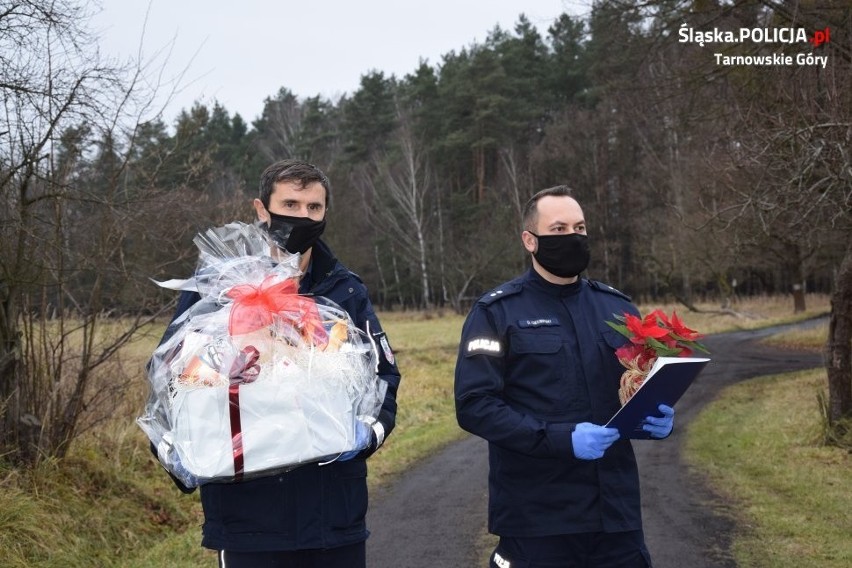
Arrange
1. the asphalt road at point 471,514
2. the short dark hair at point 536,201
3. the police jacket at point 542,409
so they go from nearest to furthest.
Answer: the police jacket at point 542,409 < the short dark hair at point 536,201 < the asphalt road at point 471,514

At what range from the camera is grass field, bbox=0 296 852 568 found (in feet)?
17.7

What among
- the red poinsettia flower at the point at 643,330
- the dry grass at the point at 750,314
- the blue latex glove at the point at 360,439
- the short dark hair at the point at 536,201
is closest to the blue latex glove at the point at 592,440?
the red poinsettia flower at the point at 643,330

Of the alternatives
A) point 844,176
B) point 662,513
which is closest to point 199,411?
point 662,513

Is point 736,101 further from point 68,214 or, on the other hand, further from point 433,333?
point 433,333

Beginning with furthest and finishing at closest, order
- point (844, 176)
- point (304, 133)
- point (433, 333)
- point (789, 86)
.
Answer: point (304, 133), point (433, 333), point (789, 86), point (844, 176)

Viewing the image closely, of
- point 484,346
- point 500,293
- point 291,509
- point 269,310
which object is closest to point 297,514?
point 291,509

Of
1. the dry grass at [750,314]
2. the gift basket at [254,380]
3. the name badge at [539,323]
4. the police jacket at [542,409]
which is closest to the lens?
the gift basket at [254,380]

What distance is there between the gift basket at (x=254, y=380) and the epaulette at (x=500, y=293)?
0.60m

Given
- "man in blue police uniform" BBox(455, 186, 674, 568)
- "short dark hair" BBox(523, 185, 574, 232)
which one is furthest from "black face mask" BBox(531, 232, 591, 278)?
"short dark hair" BBox(523, 185, 574, 232)

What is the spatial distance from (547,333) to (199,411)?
4.84ft

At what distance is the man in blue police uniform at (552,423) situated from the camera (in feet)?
9.34

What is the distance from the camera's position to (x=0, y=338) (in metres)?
6.23

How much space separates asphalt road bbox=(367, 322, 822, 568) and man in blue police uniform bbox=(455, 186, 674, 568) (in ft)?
8.77

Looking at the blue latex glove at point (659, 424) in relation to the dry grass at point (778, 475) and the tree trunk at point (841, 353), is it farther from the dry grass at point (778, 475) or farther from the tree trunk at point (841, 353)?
the tree trunk at point (841, 353)
